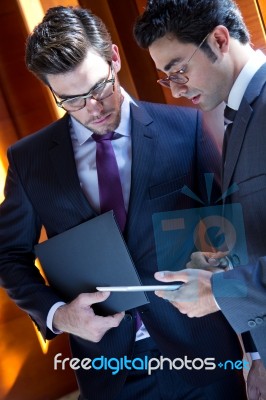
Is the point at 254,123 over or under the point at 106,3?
under

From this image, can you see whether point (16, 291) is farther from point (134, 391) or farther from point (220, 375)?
point (220, 375)

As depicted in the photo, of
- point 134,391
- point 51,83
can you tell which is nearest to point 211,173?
point 51,83

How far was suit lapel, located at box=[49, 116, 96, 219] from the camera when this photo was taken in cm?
141

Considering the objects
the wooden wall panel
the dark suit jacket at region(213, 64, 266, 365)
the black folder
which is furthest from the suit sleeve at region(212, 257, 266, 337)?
the wooden wall panel

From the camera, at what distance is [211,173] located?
Answer: 1393 millimetres

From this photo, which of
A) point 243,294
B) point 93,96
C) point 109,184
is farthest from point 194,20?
point 243,294

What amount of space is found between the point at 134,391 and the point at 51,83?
2.91 ft

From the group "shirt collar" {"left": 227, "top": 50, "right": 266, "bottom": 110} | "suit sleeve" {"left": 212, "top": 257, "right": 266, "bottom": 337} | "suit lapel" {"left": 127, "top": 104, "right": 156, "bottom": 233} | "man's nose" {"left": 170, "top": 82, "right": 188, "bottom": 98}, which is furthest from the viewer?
→ "suit lapel" {"left": 127, "top": 104, "right": 156, "bottom": 233}

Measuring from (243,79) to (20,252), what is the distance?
81 centimetres

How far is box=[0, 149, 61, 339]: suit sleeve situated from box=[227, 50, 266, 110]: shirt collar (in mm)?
678

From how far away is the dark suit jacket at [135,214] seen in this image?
4.58 feet

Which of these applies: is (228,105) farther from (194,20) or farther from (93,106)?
(93,106)

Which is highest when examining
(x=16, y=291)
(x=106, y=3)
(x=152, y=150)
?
(x=106, y=3)

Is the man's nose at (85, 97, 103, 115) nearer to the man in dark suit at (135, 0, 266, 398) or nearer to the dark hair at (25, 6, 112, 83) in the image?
the dark hair at (25, 6, 112, 83)
